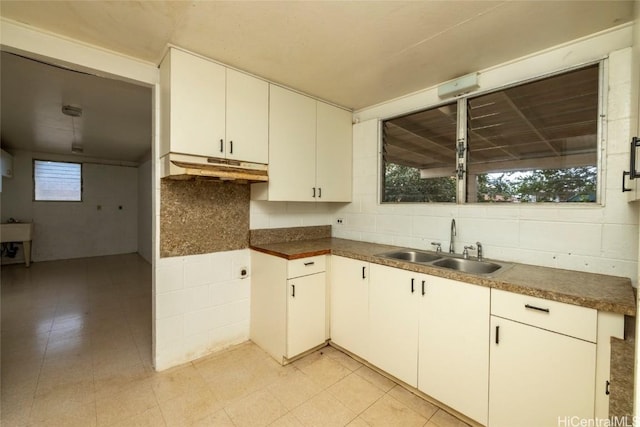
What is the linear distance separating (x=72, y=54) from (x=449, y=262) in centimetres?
314

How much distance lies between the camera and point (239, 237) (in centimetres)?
251

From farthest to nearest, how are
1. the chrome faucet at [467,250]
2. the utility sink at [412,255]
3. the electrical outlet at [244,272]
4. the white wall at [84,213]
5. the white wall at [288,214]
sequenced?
1. the white wall at [84,213]
2. the white wall at [288,214]
3. the electrical outlet at [244,272]
4. the utility sink at [412,255]
5. the chrome faucet at [467,250]

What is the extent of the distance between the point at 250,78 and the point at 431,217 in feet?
6.61

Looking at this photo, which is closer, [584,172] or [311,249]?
[584,172]

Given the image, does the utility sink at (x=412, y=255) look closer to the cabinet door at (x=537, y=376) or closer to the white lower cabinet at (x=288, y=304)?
the white lower cabinet at (x=288, y=304)

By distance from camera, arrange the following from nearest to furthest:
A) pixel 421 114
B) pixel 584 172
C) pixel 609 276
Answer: pixel 609 276, pixel 584 172, pixel 421 114

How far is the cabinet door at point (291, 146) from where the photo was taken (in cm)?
239

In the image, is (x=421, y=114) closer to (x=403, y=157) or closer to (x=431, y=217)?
(x=403, y=157)

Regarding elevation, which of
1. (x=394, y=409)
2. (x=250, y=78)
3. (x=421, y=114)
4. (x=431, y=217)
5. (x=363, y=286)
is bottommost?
(x=394, y=409)

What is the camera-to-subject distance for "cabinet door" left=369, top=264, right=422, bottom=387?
6.03 feet

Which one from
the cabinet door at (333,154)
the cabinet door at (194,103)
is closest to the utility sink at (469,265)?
the cabinet door at (333,154)

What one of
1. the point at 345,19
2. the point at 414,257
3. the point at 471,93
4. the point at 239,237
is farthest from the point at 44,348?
the point at 471,93

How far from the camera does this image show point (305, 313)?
225 cm

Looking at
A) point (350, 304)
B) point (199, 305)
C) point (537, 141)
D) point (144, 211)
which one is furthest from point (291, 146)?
point (144, 211)
